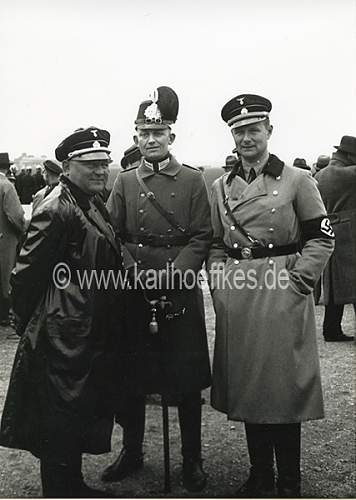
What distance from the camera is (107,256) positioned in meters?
3.50

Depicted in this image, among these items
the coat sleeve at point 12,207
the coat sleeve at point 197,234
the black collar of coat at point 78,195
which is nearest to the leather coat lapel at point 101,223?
the black collar of coat at point 78,195

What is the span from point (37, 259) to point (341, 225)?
15.3 ft

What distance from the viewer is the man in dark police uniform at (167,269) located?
3799 mm

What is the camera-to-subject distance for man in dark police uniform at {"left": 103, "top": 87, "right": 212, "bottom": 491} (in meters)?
3.80

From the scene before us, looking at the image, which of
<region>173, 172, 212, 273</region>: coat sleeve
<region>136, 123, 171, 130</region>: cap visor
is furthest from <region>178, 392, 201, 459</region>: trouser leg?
<region>136, 123, 171, 130</region>: cap visor

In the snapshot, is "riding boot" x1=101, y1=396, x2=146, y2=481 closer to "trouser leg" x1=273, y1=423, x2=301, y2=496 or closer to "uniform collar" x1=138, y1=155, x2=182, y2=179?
"trouser leg" x1=273, y1=423, x2=301, y2=496

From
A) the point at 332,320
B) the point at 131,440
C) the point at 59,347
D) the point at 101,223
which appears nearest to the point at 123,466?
the point at 131,440

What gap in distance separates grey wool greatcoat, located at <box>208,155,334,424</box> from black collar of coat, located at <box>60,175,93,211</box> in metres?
0.80

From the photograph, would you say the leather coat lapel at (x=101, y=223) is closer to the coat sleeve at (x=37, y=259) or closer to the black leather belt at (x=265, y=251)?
the coat sleeve at (x=37, y=259)

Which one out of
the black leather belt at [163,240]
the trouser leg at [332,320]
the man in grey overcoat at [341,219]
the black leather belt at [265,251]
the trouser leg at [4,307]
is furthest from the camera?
the trouser leg at [4,307]

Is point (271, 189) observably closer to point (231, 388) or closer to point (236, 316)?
point (236, 316)

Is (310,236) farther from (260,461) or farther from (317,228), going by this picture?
(260,461)

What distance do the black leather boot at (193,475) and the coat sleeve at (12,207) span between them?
484 cm

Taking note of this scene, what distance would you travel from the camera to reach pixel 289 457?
11.5ft
